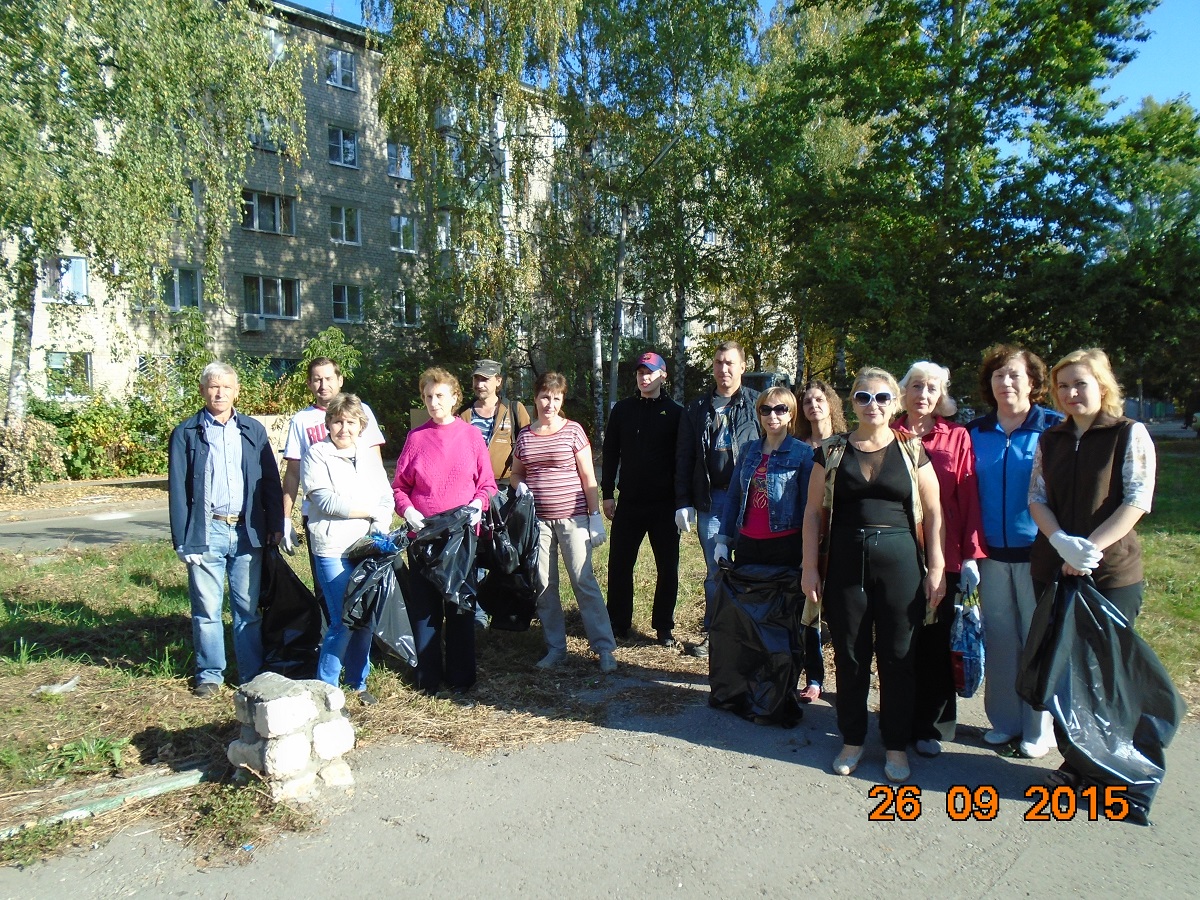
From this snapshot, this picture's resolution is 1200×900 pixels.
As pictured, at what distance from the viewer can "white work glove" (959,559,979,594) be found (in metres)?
4.03

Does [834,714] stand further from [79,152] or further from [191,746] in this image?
[79,152]

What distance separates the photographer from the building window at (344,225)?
1141 inches

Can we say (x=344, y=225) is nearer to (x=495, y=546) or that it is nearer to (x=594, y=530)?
(x=594, y=530)

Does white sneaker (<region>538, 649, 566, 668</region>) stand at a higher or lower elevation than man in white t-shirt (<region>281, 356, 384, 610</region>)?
lower

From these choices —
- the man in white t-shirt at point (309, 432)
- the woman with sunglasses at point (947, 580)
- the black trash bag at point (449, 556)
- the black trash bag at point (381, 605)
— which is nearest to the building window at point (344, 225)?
the man in white t-shirt at point (309, 432)

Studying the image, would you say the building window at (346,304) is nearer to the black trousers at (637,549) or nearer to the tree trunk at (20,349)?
the tree trunk at (20,349)

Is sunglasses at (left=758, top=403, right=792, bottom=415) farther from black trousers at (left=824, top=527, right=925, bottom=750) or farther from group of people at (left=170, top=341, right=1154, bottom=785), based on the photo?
black trousers at (left=824, top=527, right=925, bottom=750)

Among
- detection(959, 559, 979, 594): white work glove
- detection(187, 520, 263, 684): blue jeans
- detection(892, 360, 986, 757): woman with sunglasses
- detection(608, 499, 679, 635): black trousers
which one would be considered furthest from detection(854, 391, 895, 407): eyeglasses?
detection(187, 520, 263, 684): blue jeans

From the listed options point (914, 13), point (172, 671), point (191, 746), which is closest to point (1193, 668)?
point (191, 746)

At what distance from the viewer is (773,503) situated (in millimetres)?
4621

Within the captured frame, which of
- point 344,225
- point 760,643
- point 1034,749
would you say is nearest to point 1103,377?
point 1034,749

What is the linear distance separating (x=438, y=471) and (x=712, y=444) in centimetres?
177

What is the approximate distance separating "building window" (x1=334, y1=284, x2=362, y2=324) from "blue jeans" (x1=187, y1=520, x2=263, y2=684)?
2540cm

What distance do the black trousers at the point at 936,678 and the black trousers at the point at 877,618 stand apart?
29cm
